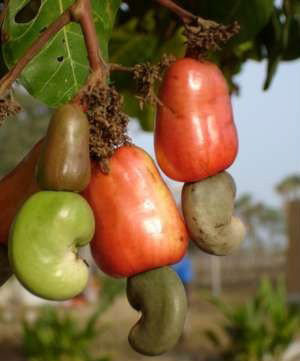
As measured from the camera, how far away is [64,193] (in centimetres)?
76

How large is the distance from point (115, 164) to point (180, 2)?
1.79 ft

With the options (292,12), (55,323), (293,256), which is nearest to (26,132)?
(293,256)

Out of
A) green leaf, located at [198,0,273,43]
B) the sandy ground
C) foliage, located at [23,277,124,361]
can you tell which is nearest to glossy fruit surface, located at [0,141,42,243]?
green leaf, located at [198,0,273,43]

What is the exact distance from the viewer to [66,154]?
761 mm

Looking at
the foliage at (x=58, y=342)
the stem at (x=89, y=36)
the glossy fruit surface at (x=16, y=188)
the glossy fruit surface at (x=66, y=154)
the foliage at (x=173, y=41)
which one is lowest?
the foliage at (x=58, y=342)

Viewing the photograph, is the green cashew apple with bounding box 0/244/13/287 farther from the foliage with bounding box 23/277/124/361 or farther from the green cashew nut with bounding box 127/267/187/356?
the foliage with bounding box 23/277/124/361

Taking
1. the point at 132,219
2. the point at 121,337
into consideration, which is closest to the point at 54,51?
the point at 132,219

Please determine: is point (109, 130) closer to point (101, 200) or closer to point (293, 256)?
point (101, 200)

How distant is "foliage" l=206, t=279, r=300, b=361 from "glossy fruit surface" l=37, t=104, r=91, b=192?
708 cm

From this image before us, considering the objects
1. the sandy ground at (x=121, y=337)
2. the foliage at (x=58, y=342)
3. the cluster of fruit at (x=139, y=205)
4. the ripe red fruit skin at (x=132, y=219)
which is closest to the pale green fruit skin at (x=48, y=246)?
the cluster of fruit at (x=139, y=205)

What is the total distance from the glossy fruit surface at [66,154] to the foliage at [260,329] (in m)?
7.08

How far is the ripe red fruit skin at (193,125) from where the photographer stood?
90 centimetres

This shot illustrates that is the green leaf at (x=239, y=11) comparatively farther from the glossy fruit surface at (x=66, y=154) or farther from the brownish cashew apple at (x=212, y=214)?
the glossy fruit surface at (x=66, y=154)

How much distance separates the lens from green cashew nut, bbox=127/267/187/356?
2.72ft
